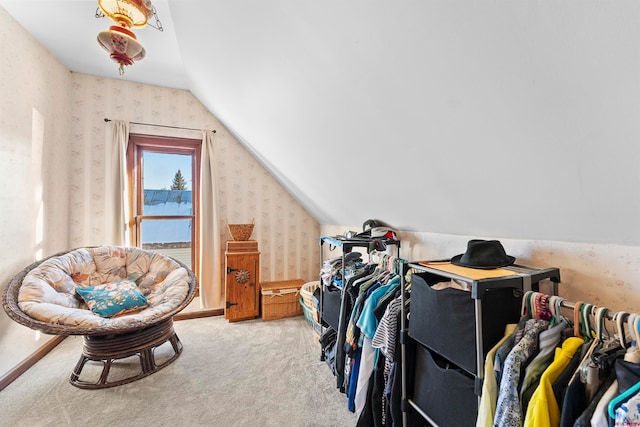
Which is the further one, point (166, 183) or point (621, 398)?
point (166, 183)

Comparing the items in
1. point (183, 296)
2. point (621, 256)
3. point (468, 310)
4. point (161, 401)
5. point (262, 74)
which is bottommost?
point (161, 401)

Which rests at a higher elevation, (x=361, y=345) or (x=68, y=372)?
(x=361, y=345)

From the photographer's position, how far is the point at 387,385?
4.68 feet

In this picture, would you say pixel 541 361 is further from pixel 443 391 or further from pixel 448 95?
pixel 448 95

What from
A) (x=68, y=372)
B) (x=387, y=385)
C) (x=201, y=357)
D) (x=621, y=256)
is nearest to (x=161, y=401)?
(x=201, y=357)

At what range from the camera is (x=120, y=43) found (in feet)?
5.37

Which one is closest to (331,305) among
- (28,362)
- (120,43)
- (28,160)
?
(120,43)

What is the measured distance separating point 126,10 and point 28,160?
161 cm

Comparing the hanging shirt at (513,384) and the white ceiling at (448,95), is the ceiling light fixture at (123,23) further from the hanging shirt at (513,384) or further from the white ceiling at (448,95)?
the hanging shirt at (513,384)

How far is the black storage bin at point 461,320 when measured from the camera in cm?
100

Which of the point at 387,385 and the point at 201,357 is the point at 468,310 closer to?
the point at 387,385

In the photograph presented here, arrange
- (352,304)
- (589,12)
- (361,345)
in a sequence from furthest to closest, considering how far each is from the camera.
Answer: (352,304), (361,345), (589,12)

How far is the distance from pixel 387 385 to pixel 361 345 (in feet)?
0.89

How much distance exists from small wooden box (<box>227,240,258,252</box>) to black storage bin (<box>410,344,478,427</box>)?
7.43ft
